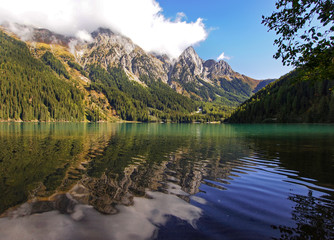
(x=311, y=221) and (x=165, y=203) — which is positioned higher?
(x=311, y=221)

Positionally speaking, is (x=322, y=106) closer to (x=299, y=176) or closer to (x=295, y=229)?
(x=299, y=176)

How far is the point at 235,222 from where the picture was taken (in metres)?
8.38

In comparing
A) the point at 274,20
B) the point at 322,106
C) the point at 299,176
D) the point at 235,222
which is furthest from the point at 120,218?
the point at 322,106

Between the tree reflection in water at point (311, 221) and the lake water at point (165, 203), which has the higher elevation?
the tree reflection in water at point (311, 221)

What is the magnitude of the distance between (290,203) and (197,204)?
5167mm

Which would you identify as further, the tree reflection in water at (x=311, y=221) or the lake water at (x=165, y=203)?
the lake water at (x=165, y=203)

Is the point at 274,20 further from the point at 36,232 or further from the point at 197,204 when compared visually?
the point at 36,232

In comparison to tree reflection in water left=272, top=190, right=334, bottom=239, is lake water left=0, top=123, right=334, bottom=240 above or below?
below

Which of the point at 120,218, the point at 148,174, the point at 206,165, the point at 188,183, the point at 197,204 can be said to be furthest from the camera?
the point at 206,165

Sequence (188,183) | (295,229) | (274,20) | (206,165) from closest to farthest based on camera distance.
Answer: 1. (295,229)
2. (188,183)
3. (274,20)
4. (206,165)

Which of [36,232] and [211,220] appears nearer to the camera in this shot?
[36,232]

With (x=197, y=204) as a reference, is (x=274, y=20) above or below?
above

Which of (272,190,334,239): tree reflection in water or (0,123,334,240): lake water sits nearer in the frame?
(272,190,334,239): tree reflection in water

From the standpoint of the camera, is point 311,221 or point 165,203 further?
point 165,203
